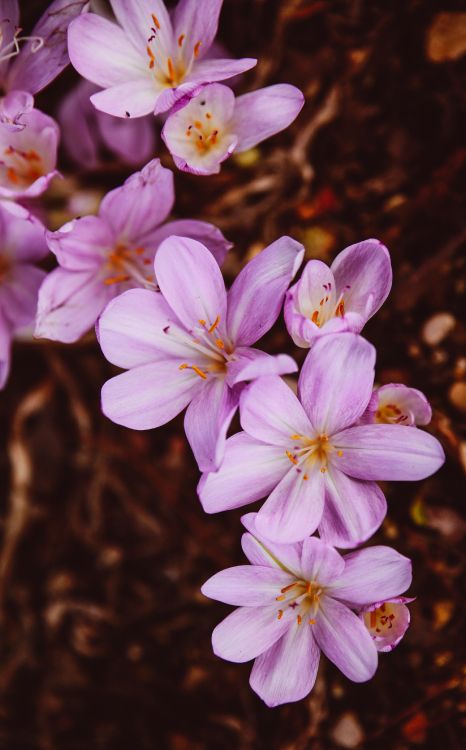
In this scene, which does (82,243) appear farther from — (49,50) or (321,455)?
(321,455)

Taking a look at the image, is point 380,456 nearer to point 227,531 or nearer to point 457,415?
point 457,415

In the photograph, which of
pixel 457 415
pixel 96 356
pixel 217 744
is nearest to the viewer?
pixel 457 415

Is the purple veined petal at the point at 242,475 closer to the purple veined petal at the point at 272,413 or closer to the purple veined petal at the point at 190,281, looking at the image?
the purple veined petal at the point at 272,413

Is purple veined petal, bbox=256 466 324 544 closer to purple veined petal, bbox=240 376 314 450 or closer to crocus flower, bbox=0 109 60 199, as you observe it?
purple veined petal, bbox=240 376 314 450

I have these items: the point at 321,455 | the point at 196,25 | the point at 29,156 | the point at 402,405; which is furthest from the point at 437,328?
the point at 29,156

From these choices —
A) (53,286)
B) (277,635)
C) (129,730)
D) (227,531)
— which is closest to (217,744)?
(129,730)

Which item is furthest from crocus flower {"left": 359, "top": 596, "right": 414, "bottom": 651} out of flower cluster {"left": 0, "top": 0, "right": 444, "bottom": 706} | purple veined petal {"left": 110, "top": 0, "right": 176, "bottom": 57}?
purple veined petal {"left": 110, "top": 0, "right": 176, "bottom": 57}
